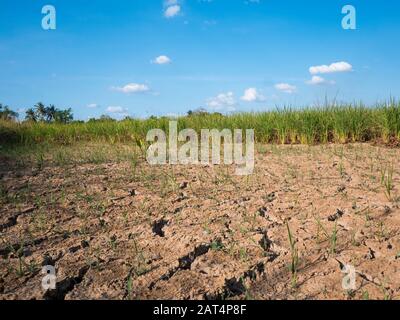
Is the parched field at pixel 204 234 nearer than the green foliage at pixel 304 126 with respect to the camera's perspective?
Yes

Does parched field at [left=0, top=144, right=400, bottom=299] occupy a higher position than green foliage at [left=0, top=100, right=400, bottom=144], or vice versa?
green foliage at [left=0, top=100, right=400, bottom=144]

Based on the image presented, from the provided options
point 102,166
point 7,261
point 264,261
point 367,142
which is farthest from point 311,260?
point 367,142

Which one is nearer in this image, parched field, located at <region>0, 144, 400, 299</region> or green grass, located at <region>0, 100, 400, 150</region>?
parched field, located at <region>0, 144, 400, 299</region>

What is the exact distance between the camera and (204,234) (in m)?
2.19

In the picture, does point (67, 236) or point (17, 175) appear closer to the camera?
point (67, 236)

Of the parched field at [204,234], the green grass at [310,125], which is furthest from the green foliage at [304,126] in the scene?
the parched field at [204,234]

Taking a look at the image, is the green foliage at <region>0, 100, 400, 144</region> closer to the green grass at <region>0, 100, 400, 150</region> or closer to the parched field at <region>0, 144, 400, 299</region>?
the green grass at <region>0, 100, 400, 150</region>

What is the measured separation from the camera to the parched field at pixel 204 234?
177 centimetres

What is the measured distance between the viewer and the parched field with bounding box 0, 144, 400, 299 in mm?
1770

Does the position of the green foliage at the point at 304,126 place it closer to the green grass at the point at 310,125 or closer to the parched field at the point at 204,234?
the green grass at the point at 310,125

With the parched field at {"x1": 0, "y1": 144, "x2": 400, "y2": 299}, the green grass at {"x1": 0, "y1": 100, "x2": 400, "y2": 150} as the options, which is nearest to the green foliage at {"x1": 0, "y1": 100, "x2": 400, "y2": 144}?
the green grass at {"x1": 0, "y1": 100, "x2": 400, "y2": 150}
